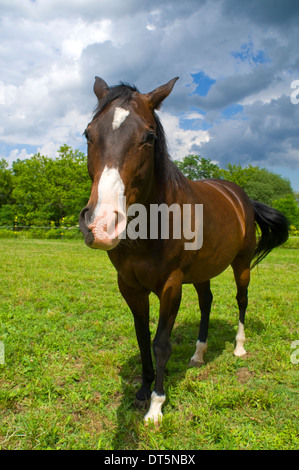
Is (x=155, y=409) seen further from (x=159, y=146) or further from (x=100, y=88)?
(x=100, y=88)

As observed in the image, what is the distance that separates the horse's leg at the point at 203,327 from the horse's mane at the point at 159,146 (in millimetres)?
1482

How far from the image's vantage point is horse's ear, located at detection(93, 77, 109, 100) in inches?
83.4

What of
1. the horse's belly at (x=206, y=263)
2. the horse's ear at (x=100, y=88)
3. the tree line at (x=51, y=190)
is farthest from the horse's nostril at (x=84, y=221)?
the tree line at (x=51, y=190)

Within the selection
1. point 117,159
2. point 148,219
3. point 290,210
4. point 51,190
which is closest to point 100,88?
point 117,159

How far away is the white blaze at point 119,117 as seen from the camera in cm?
168

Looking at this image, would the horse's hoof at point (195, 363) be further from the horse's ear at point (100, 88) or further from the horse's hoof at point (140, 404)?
the horse's ear at point (100, 88)

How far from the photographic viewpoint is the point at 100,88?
2137 millimetres

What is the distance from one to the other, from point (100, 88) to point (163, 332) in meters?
1.79

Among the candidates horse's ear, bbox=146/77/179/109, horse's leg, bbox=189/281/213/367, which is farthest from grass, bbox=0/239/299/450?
horse's ear, bbox=146/77/179/109

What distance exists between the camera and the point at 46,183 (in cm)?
2728

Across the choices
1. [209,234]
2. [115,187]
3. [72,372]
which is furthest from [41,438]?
[209,234]
